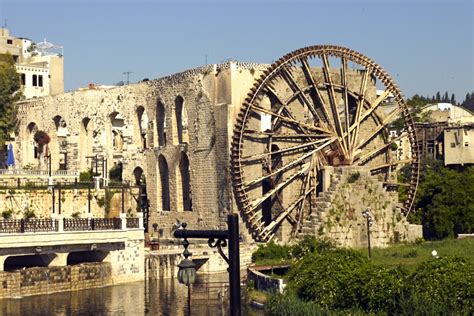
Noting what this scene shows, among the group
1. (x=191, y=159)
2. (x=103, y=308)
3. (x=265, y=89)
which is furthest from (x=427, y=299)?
(x=191, y=159)

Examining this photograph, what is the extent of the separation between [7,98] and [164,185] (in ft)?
40.3

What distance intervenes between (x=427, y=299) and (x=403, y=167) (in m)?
30.1

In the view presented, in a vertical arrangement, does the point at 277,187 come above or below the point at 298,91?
below

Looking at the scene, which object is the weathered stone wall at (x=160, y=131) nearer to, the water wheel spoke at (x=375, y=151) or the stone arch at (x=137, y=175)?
the stone arch at (x=137, y=175)

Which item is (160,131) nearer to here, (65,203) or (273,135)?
(65,203)

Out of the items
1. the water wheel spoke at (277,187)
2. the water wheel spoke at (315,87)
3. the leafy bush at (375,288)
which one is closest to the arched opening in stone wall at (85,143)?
the water wheel spoke at (277,187)

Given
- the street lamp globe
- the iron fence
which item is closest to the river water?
the iron fence

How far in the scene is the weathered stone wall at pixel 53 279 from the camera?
3023cm

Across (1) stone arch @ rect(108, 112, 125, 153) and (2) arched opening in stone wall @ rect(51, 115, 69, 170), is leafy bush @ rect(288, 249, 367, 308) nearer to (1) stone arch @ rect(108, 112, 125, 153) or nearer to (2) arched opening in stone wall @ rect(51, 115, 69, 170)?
(1) stone arch @ rect(108, 112, 125, 153)

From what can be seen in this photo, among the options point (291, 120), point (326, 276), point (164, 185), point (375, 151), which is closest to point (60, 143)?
point (164, 185)

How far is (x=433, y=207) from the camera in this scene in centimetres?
3988

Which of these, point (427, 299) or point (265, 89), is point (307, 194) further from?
point (427, 299)

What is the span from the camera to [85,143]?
48094mm

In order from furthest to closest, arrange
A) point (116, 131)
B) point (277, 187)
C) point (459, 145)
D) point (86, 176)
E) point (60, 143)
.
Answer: point (60, 143) → point (116, 131) → point (459, 145) → point (86, 176) → point (277, 187)
